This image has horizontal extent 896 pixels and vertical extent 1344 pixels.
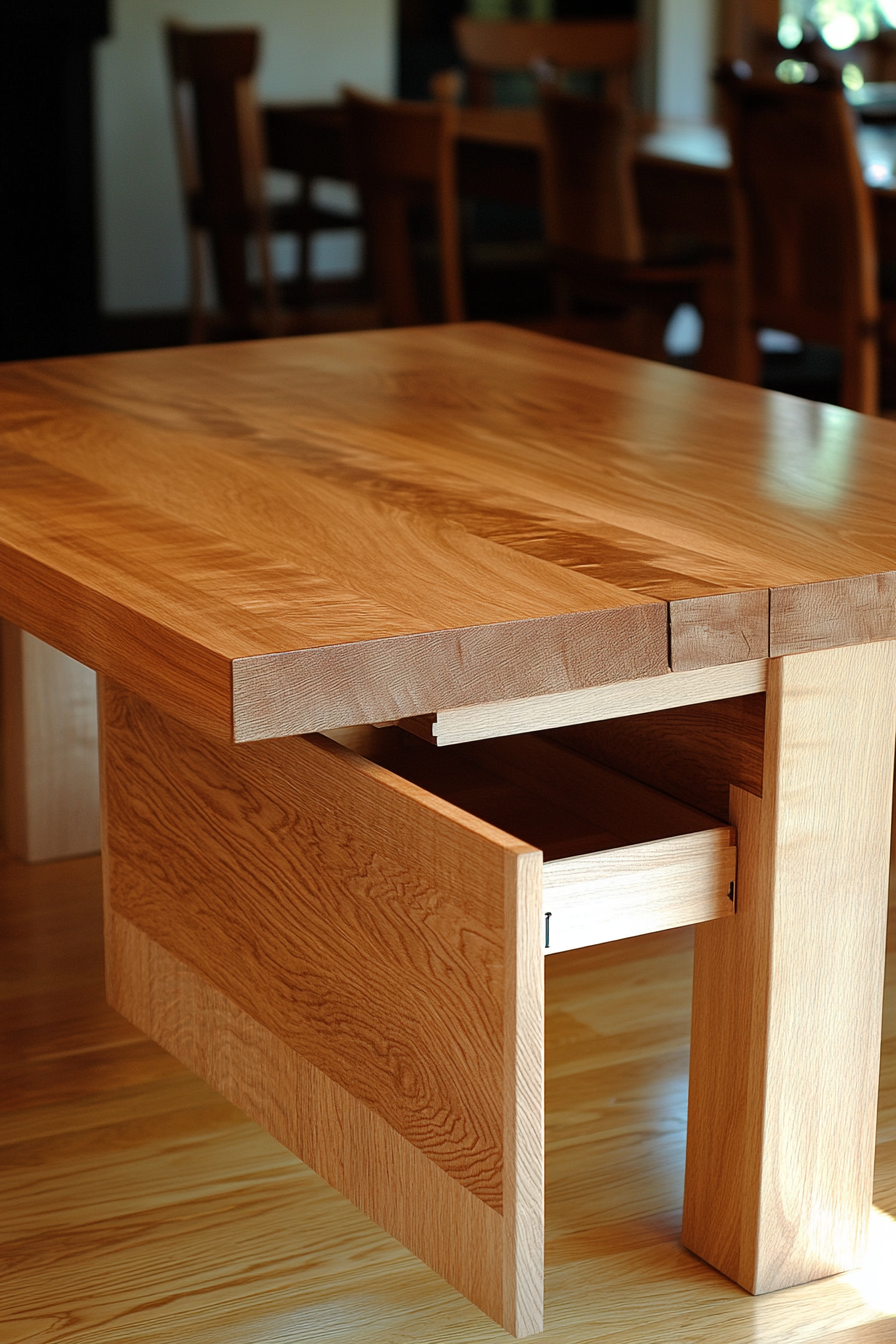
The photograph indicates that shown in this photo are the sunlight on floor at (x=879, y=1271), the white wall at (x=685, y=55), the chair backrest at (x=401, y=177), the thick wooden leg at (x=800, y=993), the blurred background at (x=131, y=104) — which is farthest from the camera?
the white wall at (x=685, y=55)

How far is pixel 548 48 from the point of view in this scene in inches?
189

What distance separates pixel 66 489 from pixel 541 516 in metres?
0.35

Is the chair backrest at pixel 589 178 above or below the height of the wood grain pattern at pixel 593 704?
above

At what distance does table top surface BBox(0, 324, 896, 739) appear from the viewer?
935mm

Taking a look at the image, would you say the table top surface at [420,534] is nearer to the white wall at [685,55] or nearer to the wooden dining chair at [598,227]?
the wooden dining chair at [598,227]

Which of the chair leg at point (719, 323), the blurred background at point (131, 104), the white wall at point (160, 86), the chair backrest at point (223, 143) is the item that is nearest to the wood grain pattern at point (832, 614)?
the chair leg at point (719, 323)

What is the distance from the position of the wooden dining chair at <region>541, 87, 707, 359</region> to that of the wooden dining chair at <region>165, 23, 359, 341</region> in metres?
0.94

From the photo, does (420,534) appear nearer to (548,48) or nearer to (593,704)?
(593,704)

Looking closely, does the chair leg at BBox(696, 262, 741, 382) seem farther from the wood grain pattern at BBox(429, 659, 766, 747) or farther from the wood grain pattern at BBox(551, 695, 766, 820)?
the wood grain pattern at BBox(429, 659, 766, 747)

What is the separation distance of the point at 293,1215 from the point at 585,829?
384mm

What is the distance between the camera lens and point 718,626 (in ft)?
3.26

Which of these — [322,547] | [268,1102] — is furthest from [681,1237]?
[322,547]

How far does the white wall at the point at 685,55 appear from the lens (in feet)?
19.8

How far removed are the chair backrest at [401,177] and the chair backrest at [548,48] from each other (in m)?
1.75
